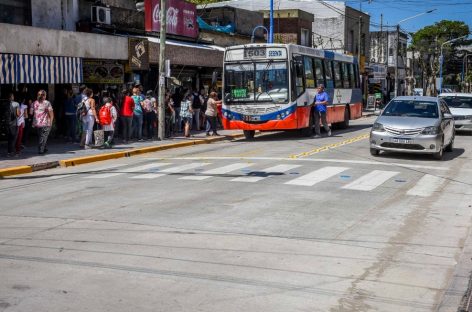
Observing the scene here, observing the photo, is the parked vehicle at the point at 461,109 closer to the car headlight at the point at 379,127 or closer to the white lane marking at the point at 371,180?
the car headlight at the point at 379,127

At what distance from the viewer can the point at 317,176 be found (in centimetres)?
1318

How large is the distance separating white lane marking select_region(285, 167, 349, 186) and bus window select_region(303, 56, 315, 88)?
8771 mm

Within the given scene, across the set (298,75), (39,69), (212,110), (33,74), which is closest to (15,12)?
(39,69)

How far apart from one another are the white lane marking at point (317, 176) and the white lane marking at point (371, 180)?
667 mm

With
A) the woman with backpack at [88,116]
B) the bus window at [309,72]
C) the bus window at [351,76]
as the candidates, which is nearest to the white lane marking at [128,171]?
the woman with backpack at [88,116]

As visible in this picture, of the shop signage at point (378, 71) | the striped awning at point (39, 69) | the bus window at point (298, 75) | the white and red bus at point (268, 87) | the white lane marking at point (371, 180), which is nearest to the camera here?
the white lane marking at point (371, 180)

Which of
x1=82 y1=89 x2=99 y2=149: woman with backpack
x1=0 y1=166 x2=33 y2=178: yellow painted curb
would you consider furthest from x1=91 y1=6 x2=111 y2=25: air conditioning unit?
x1=0 y1=166 x2=33 y2=178: yellow painted curb

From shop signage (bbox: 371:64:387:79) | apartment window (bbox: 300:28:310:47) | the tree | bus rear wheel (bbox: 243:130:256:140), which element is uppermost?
the tree

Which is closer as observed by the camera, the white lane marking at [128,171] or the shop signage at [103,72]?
the white lane marking at [128,171]

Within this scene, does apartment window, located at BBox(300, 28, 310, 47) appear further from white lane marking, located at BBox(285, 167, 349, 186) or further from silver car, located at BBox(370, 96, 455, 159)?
white lane marking, located at BBox(285, 167, 349, 186)

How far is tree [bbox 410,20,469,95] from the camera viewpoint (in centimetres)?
8875

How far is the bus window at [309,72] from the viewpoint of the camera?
22672 mm

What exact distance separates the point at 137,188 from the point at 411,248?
5.83 m

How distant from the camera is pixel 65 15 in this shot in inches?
872
